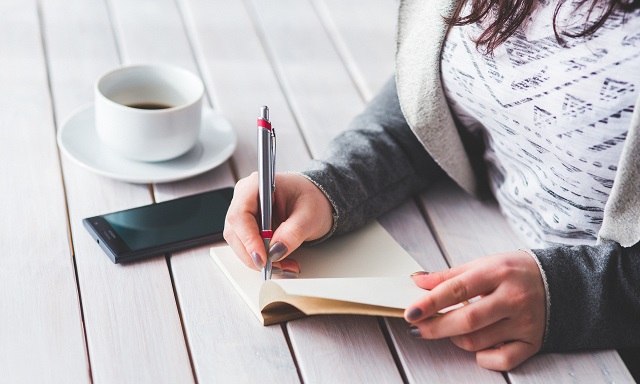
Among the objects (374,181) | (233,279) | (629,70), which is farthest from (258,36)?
(629,70)

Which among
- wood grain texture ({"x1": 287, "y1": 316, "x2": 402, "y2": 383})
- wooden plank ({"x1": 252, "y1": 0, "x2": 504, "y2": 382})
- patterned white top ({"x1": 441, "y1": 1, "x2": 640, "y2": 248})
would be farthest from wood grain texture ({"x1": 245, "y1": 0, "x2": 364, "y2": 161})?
wood grain texture ({"x1": 287, "y1": 316, "x2": 402, "y2": 383})

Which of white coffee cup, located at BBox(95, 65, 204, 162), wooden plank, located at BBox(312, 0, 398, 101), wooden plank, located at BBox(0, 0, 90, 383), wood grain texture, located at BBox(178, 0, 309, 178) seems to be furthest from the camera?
wooden plank, located at BBox(312, 0, 398, 101)

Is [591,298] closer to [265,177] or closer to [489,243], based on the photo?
[489,243]

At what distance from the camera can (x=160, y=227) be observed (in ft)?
2.93

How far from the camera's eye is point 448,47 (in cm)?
93

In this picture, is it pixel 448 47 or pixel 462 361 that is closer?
pixel 462 361

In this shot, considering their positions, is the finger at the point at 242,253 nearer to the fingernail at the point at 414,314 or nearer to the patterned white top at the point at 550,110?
the fingernail at the point at 414,314

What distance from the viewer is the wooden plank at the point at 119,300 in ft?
2.36

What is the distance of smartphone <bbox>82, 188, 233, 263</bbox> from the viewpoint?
85 centimetres

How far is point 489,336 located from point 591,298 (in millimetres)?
111

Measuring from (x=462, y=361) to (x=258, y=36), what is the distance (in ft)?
2.45

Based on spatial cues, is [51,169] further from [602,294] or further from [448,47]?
[602,294]

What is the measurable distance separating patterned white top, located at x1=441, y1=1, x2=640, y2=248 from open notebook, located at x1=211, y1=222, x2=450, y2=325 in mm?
174

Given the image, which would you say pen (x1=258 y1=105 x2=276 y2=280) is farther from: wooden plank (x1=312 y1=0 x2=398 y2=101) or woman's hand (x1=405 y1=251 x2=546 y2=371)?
wooden plank (x1=312 y1=0 x2=398 y2=101)
